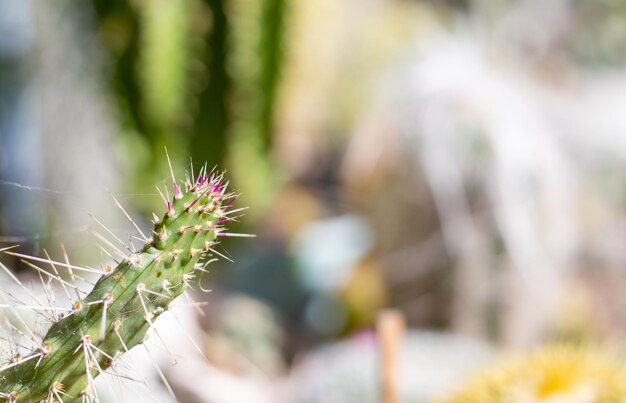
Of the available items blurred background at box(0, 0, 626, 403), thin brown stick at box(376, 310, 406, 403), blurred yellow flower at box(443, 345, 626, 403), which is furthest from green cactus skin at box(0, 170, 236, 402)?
blurred background at box(0, 0, 626, 403)

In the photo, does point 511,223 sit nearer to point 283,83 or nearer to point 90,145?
point 283,83

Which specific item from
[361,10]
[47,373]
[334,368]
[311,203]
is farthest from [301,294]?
[47,373]

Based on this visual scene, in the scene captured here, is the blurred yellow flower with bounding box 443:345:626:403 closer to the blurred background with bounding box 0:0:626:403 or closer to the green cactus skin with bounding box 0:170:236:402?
the green cactus skin with bounding box 0:170:236:402

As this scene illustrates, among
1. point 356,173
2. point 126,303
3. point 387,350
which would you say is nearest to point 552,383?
point 387,350

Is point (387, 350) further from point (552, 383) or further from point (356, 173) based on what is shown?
point (356, 173)

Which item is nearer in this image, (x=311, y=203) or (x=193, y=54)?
(x=193, y=54)

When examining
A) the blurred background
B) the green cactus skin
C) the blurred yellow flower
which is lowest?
the green cactus skin

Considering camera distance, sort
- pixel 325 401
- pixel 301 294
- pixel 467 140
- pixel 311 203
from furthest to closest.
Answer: pixel 311 203 → pixel 301 294 → pixel 467 140 → pixel 325 401

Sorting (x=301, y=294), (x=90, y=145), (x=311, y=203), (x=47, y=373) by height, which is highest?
(x=311, y=203)
